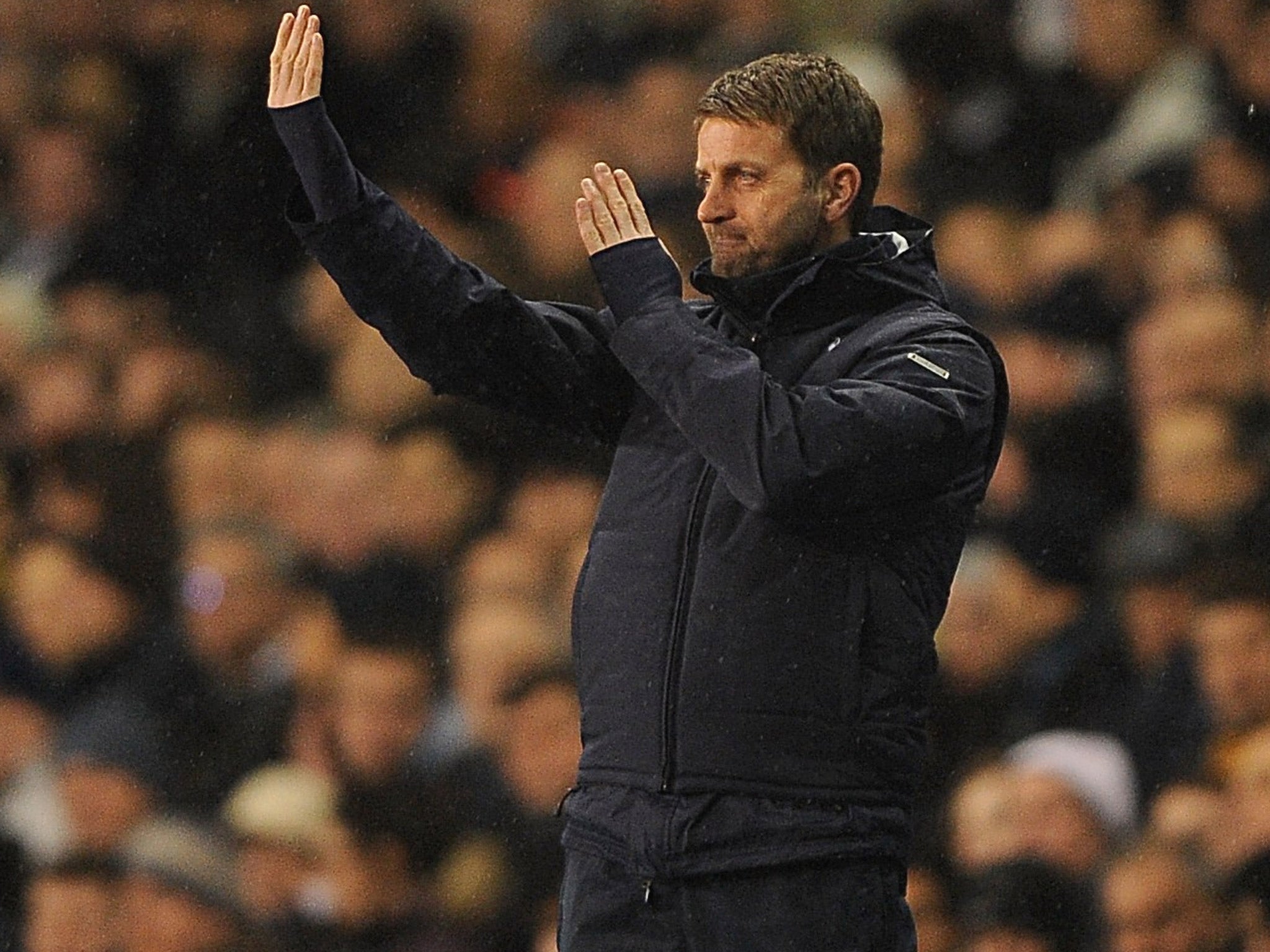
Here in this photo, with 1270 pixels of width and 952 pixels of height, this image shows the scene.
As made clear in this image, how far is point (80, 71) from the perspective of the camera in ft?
12.3

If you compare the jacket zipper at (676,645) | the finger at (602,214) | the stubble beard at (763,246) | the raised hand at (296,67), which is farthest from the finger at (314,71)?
the jacket zipper at (676,645)

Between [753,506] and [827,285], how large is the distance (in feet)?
0.78

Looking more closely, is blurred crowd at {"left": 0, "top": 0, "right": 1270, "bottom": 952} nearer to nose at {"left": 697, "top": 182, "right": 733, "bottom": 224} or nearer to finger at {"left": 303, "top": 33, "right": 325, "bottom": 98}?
nose at {"left": 697, "top": 182, "right": 733, "bottom": 224}

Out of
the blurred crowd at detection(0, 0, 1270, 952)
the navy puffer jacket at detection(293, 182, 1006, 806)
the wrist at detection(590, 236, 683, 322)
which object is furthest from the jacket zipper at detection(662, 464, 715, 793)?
the blurred crowd at detection(0, 0, 1270, 952)

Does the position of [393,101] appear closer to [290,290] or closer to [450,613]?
[290,290]

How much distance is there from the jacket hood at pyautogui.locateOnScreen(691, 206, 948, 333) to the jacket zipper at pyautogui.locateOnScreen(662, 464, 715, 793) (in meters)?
0.18

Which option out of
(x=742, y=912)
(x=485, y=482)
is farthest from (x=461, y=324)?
(x=485, y=482)

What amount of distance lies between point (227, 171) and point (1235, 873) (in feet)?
6.84

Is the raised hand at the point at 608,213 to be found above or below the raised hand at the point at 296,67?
below

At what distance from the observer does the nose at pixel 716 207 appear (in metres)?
1.68

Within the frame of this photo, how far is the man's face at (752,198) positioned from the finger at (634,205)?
2.6 inches

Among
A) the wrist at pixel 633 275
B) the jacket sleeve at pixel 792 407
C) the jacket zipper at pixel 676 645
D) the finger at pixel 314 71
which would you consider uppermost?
the finger at pixel 314 71

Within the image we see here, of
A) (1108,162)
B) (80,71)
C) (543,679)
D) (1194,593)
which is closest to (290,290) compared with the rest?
(80,71)

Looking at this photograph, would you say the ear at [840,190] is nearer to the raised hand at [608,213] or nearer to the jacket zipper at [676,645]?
the raised hand at [608,213]
